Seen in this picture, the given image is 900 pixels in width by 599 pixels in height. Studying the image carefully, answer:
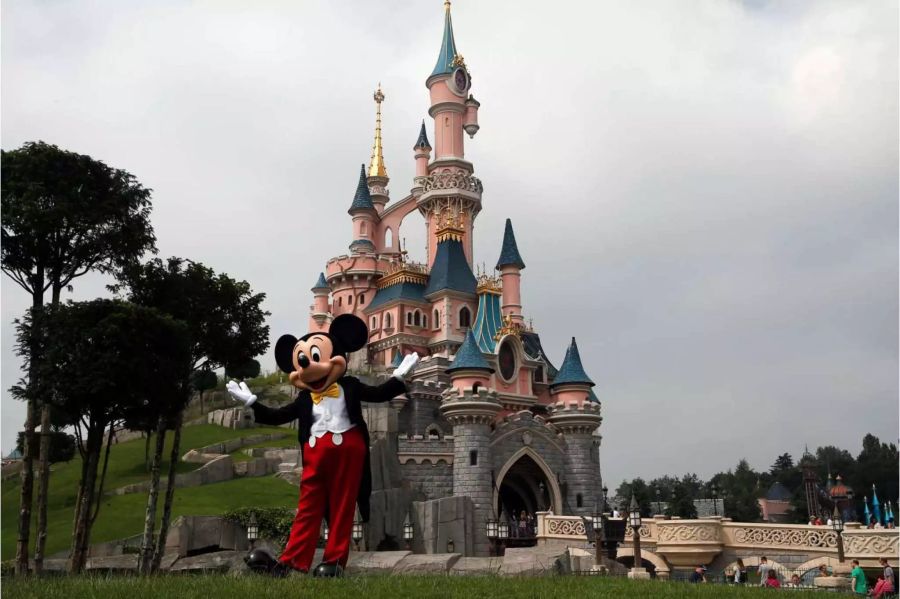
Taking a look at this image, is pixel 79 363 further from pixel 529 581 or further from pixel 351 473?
pixel 529 581

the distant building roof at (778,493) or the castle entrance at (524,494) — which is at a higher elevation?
the castle entrance at (524,494)

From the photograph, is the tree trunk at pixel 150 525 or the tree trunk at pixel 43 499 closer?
the tree trunk at pixel 43 499

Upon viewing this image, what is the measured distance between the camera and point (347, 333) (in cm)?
1277

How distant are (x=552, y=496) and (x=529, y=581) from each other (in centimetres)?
2193

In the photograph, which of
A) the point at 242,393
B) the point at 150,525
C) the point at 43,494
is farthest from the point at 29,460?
the point at 242,393

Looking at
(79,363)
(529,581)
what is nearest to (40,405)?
(79,363)

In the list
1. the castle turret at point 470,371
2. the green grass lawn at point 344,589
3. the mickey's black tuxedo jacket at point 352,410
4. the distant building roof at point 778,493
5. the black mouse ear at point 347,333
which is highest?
the castle turret at point 470,371

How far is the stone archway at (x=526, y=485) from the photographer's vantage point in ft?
106

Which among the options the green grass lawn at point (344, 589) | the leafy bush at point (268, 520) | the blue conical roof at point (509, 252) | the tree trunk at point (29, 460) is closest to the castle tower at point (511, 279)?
the blue conical roof at point (509, 252)

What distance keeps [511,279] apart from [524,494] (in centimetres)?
1087

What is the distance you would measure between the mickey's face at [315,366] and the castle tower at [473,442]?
18.2 metres

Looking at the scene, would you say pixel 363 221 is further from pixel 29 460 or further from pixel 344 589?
pixel 344 589

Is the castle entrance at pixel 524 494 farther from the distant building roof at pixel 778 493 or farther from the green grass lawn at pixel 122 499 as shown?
the distant building roof at pixel 778 493

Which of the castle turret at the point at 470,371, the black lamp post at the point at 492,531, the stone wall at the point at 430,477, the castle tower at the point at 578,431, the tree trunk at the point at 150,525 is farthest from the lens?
the castle tower at the point at 578,431
